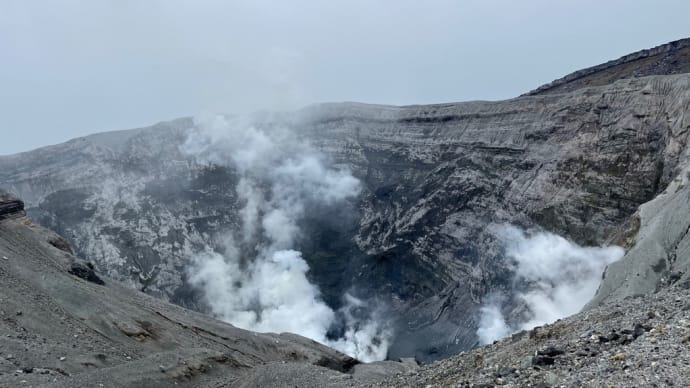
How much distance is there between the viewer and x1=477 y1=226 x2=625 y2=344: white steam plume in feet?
105

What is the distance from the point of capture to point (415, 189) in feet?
169

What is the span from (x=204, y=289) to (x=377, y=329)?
57.1ft

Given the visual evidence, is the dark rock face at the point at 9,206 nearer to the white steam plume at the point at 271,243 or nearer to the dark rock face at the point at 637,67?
the white steam plume at the point at 271,243

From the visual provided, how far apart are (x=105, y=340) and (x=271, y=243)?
111 ft

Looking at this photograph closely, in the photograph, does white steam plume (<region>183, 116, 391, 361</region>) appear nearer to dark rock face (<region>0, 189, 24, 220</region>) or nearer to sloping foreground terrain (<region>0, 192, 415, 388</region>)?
sloping foreground terrain (<region>0, 192, 415, 388</region>)

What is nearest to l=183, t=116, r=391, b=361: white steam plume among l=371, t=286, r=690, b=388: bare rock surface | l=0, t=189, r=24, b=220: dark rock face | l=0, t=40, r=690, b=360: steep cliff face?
l=0, t=40, r=690, b=360: steep cliff face

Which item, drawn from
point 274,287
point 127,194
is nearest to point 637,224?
point 274,287

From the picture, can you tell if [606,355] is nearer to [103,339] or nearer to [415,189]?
[103,339]

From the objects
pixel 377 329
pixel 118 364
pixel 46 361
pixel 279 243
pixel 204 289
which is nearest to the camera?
pixel 46 361

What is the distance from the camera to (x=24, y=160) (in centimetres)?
6228

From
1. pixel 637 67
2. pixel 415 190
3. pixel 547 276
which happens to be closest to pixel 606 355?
pixel 547 276

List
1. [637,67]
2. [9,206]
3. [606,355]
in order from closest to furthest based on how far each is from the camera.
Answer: [606,355] < [9,206] < [637,67]

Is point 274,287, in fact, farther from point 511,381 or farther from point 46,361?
point 511,381

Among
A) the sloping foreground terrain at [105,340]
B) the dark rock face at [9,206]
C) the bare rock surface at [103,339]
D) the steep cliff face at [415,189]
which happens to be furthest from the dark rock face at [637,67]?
the dark rock face at [9,206]
